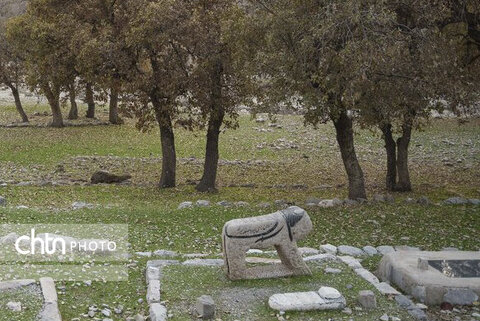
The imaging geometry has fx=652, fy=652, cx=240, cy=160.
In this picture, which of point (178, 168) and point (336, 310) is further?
point (178, 168)

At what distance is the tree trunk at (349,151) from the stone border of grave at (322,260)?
598cm

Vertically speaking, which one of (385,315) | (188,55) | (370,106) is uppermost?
(188,55)

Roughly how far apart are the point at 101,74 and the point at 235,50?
5.78m

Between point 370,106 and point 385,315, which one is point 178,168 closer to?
point 370,106

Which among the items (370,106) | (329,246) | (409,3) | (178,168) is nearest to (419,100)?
(370,106)

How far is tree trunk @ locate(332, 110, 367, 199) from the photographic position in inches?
894

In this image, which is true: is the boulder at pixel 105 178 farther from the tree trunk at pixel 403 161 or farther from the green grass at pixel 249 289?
the green grass at pixel 249 289

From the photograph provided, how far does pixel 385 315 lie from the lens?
12531mm

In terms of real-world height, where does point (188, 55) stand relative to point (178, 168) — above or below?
above

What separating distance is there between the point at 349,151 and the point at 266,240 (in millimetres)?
10260

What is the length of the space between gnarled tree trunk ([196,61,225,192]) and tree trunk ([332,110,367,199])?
16.1ft
